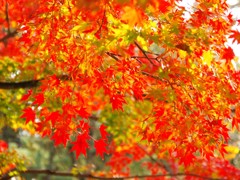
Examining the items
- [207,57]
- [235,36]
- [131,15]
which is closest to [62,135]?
[207,57]

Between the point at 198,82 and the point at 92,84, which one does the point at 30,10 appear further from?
the point at 198,82

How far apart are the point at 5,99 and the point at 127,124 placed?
2958 mm

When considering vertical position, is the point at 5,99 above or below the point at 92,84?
below

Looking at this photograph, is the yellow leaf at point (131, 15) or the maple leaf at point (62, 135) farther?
the maple leaf at point (62, 135)

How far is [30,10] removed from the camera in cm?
450

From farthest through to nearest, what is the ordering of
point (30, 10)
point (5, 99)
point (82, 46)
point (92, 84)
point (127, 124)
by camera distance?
point (127, 124) < point (5, 99) < point (30, 10) < point (92, 84) < point (82, 46)

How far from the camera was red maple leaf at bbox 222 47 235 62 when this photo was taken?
4231mm

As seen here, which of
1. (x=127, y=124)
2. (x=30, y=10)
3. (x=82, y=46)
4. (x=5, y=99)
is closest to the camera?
(x=82, y=46)

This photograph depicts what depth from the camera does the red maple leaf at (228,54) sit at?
13.9 feet

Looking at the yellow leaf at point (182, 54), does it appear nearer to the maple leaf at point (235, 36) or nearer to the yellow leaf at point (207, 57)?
the yellow leaf at point (207, 57)

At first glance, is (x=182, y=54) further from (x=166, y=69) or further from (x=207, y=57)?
(x=207, y=57)

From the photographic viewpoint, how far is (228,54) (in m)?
4.27

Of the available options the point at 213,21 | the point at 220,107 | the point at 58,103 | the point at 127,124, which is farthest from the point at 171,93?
the point at 127,124

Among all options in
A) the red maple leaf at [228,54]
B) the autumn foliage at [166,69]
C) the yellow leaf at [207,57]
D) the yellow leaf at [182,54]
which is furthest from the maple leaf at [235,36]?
the yellow leaf at [182,54]
